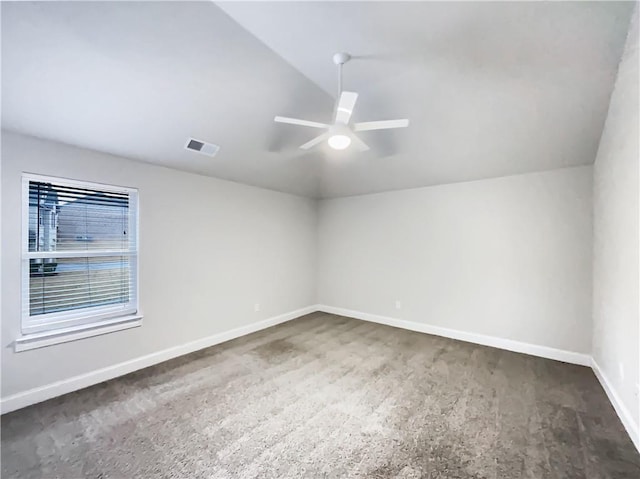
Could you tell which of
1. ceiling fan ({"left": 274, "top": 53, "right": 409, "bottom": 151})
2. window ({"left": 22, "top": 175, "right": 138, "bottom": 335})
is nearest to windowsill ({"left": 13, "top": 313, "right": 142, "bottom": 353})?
window ({"left": 22, "top": 175, "right": 138, "bottom": 335})

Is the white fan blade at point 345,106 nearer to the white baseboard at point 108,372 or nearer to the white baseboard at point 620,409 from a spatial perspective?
the white baseboard at point 620,409

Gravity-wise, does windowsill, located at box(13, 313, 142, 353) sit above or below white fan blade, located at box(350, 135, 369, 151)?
below

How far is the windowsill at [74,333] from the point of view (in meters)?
2.54

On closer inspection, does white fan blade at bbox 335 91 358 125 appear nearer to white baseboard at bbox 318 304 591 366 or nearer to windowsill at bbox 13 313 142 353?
windowsill at bbox 13 313 142 353

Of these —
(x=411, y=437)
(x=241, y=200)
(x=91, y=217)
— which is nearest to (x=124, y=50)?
(x=91, y=217)

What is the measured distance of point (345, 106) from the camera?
6.93ft

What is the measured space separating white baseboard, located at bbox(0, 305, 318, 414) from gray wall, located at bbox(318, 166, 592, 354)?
227 centimetres

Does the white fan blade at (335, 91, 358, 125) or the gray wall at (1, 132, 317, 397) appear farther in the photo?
the gray wall at (1, 132, 317, 397)

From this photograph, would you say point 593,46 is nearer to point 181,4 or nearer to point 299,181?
point 181,4

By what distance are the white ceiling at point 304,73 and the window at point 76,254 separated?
546 millimetres

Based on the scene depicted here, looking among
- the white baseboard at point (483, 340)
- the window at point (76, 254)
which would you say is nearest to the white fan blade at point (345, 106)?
the window at point (76, 254)

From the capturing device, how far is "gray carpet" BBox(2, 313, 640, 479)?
1.87 metres

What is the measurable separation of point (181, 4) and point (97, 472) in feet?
9.93

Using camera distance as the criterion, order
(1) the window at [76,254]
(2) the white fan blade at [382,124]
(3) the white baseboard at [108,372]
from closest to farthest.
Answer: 1. (2) the white fan blade at [382,124]
2. (3) the white baseboard at [108,372]
3. (1) the window at [76,254]
